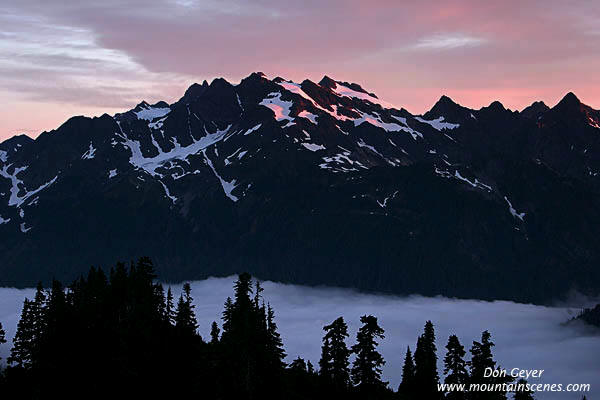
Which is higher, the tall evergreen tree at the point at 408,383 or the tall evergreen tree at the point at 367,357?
the tall evergreen tree at the point at 367,357

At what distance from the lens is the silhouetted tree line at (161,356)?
9656 centimetres

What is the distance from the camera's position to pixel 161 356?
111 m

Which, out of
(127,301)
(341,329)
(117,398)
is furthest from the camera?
(127,301)

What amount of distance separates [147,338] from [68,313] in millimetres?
13793

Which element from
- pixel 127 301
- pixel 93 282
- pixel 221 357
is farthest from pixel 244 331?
pixel 93 282

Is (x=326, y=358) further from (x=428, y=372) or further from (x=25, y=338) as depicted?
(x=25, y=338)

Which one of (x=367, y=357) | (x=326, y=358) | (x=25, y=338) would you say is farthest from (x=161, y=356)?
(x=367, y=357)

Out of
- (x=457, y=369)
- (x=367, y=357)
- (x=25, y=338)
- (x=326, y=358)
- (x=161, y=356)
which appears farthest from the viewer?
(x=25, y=338)

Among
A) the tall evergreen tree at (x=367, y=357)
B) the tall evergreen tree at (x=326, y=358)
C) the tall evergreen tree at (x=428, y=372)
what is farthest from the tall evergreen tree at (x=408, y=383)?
the tall evergreen tree at (x=367, y=357)

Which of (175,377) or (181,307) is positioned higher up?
(181,307)

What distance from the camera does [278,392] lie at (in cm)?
10675

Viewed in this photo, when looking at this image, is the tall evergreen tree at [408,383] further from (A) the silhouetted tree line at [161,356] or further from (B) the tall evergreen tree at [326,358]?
(B) the tall evergreen tree at [326,358]

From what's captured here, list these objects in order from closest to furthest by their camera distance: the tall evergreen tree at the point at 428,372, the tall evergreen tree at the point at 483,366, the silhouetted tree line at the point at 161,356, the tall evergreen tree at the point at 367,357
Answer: the tall evergreen tree at the point at 367,357
the tall evergreen tree at the point at 483,366
the silhouetted tree line at the point at 161,356
the tall evergreen tree at the point at 428,372

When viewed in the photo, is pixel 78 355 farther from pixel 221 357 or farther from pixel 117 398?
pixel 221 357
